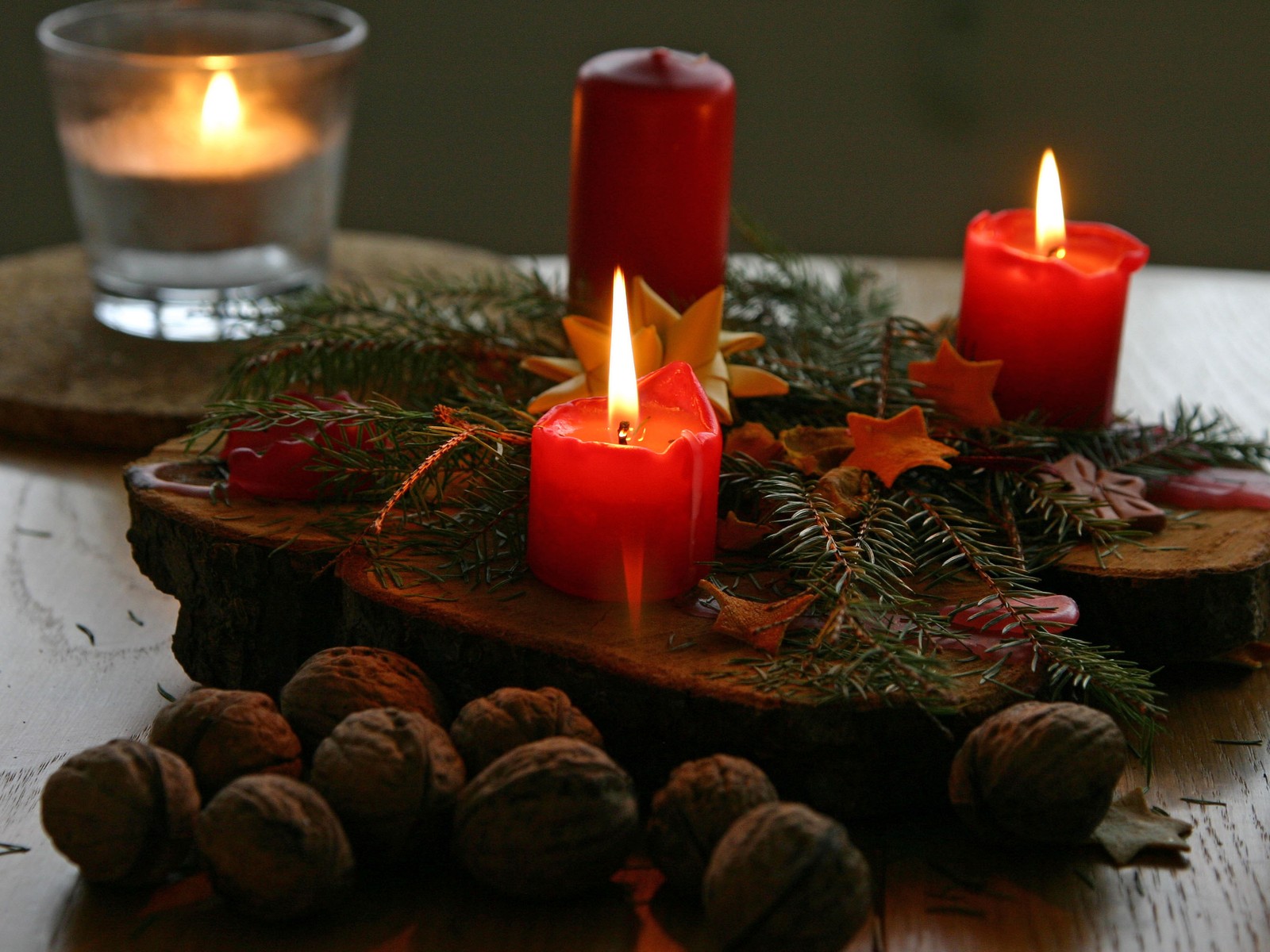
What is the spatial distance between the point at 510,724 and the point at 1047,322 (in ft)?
1.21

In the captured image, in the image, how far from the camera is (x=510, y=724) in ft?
1.64

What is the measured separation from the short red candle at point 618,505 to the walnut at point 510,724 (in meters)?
0.07

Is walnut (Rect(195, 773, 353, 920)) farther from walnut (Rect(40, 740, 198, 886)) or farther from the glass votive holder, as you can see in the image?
the glass votive holder

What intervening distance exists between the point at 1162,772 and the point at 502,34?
154 cm

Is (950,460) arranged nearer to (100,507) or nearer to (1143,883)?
(1143,883)

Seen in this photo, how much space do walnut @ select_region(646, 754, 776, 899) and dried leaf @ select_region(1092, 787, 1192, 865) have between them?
0.43 ft

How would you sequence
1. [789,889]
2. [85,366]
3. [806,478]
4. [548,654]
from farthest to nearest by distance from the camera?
[85,366] → [806,478] → [548,654] → [789,889]

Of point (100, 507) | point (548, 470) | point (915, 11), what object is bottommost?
point (100, 507)

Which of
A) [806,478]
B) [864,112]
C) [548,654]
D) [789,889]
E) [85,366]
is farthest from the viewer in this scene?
[864,112]

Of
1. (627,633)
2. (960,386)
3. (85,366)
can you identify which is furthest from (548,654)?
(85,366)

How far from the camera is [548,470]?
56 cm

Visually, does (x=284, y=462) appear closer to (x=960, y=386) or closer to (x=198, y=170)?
(x=960, y=386)

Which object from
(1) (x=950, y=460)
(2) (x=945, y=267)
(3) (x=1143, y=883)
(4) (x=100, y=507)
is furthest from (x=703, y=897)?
(2) (x=945, y=267)

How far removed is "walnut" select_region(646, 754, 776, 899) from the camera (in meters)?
0.47
